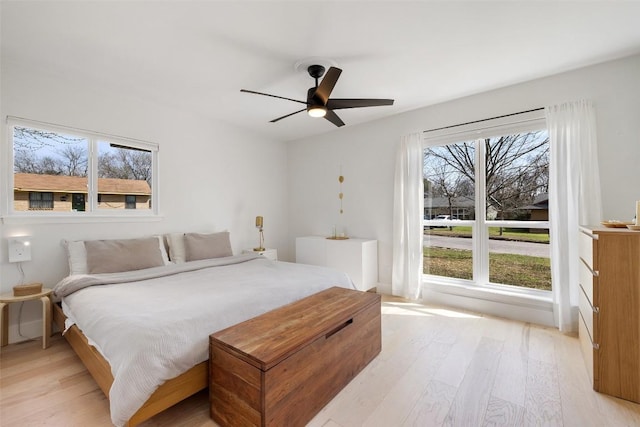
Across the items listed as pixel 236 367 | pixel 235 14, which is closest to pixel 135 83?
pixel 235 14

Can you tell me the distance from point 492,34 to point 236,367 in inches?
111

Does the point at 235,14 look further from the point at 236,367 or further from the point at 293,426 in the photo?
the point at 293,426

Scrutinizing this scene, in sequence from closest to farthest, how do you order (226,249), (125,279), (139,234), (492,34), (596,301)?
A: (596,301)
(492,34)
(125,279)
(139,234)
(226,249)

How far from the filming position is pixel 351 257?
3.82 meters

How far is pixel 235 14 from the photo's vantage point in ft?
6.16

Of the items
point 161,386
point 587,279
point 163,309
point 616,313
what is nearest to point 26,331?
point 163,309

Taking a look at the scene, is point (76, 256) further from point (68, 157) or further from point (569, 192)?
point (569, 192)

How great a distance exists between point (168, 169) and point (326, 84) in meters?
2.39

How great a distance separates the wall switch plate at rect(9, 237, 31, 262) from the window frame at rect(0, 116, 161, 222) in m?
0.19

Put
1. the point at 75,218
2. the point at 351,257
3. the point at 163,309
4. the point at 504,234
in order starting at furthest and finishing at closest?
1. the point at 351,257
2. the point at 504,234
3. the point at 75,218
4. the point at 163,309

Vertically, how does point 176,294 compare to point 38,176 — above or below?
below

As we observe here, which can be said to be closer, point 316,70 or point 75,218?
point 316,70

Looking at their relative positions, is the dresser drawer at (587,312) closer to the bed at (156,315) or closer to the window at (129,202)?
the bed at (156,315)

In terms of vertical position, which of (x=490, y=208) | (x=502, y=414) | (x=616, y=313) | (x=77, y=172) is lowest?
(x=502, y=414)
